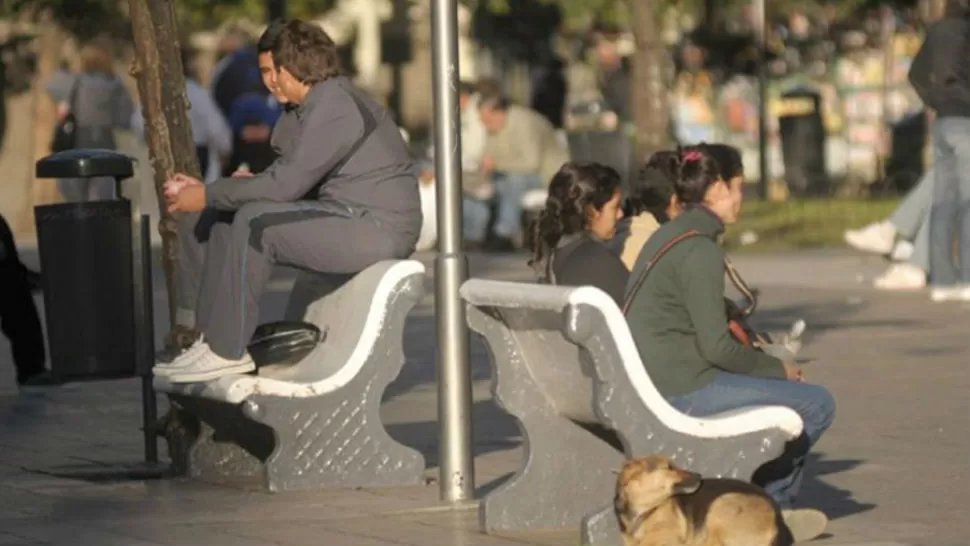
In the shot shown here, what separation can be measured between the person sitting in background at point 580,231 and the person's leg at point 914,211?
8606 millimetres

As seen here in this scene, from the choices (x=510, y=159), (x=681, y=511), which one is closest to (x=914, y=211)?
→ (x=510, y=159)

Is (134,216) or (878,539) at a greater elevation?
(134,216)

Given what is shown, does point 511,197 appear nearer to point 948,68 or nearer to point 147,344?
point 948,68

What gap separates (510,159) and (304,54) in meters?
14.0

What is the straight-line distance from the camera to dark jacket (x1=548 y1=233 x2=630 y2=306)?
30.0ft

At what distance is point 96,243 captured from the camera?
10500 millimetres

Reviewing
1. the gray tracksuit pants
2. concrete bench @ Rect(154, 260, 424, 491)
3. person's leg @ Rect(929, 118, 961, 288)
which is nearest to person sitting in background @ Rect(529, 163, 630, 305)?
concrete bench @ Rect(154, 260, 424, 491)

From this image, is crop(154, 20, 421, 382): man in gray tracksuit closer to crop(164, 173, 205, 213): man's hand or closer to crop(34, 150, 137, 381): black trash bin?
crop(164, 173, 205, 213): man's hand

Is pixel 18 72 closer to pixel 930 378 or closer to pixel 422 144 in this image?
pixel 422 144

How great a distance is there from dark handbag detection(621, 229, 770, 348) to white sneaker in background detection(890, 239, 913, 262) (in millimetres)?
7676

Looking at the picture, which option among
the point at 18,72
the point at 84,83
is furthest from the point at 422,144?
the point at 84,83

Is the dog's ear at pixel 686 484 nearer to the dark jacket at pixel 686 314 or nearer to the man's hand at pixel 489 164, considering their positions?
the dark jacket at pixel 686 314

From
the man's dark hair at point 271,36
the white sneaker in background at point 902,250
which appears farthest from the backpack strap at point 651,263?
the white sneaker in background at point 902,250

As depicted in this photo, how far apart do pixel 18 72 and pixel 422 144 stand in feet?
37.5
